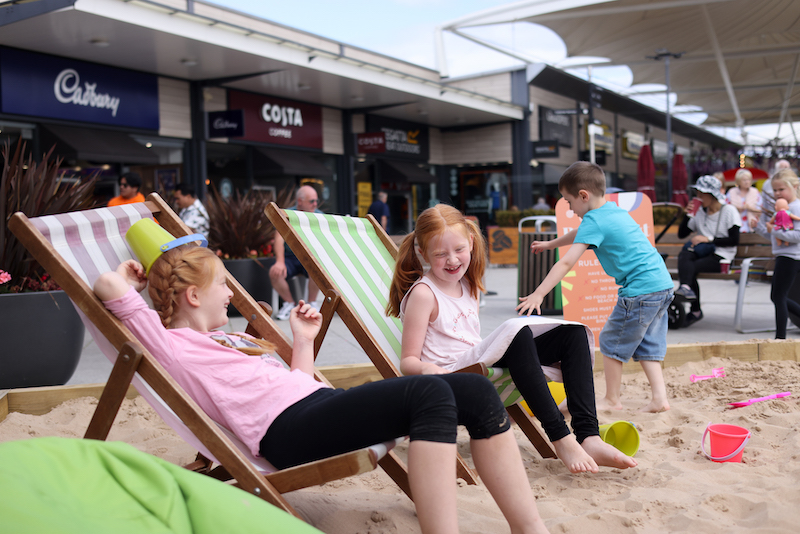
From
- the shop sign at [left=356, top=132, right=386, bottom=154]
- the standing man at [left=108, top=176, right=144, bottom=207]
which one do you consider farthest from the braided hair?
the shop sign at [left=356, top=132, right=386, bottom=154]

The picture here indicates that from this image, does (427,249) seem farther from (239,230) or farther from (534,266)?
(239,230)

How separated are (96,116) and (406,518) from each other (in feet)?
34.1

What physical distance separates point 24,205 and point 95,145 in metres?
7.33

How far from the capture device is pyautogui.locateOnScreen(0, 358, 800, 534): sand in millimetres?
1989

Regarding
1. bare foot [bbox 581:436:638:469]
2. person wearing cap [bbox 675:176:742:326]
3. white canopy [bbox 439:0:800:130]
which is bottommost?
bare foot [bbox 581:436:638:469]

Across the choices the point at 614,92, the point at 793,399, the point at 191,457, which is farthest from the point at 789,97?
the point at 191,457

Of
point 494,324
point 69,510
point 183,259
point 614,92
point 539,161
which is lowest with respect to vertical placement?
point 494,324

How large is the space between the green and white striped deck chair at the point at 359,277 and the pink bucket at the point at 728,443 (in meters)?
0.61

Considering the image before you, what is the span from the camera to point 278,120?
1420 cm

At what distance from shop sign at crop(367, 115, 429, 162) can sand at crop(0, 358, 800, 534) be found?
44.6 ft

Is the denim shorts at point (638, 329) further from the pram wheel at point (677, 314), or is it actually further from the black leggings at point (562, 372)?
the pram wheel at point (677, 314)

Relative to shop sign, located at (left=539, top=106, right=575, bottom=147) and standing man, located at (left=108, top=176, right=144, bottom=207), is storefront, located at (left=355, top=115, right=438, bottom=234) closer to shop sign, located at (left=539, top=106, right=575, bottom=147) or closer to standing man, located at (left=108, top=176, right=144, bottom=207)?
shop sign, located at (left=539, top=106, right=575, bottom=147)

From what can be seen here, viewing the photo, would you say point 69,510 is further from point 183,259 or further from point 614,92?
point 614,92

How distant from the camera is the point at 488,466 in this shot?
5.75 ft
